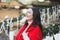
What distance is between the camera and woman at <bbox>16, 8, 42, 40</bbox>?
1.28 m

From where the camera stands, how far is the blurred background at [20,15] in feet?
4.22

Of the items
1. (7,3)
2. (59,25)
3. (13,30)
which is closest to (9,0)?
(7,3)

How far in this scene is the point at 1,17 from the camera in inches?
50.9

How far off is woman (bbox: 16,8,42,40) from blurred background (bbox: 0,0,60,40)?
34mm

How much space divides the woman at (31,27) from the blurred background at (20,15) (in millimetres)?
34

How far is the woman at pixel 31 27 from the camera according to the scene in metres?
1.28

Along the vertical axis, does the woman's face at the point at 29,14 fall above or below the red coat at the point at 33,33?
above

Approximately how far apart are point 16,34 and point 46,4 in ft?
1.29

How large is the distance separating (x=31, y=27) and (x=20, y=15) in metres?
0.15

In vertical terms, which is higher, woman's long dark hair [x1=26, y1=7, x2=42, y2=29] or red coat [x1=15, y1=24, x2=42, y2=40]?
woman's long dark hair [x1=26, y1=7, x2=42, y2=29]

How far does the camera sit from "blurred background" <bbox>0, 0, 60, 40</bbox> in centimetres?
129

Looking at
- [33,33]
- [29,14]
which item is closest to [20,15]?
[29,14]

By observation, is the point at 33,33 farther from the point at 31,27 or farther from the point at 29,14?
the point at 29,14

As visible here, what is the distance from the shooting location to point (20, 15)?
4.21 ft
